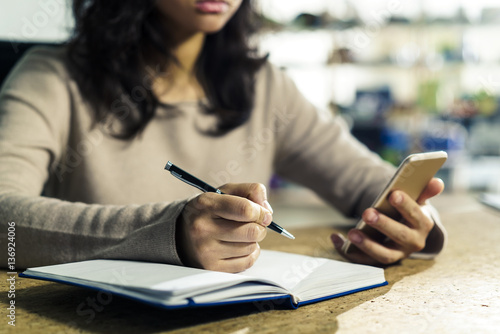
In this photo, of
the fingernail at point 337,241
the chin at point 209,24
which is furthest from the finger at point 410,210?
the chin at point 209,24

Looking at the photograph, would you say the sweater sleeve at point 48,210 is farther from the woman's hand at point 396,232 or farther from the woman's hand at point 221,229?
the woman's hand at point 396,232

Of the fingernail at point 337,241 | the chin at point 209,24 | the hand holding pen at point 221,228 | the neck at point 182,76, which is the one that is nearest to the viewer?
the hand holding pen at point 221,228

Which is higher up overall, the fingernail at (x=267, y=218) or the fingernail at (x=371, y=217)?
the fingernail at (x=267, y=218)

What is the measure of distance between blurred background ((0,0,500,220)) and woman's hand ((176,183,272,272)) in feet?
9.96

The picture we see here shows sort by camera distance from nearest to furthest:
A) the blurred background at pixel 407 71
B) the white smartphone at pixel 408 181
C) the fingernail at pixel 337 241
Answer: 1. the white smartphone at pixel 408 181
2. the fingernail at pixel 337 241
3. the blurred background at pixel 407 71

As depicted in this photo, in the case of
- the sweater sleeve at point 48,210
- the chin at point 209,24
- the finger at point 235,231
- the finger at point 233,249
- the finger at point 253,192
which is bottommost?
the sweater sleeve at point 48,210

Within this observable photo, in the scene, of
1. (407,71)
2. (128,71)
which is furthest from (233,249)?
(407,71)

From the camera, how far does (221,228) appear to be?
0.57 meters

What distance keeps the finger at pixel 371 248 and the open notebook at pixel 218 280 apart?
0.08 metres

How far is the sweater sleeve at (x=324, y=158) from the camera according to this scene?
1.07 m

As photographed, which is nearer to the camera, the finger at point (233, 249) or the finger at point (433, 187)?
the finger at point (233, 249)

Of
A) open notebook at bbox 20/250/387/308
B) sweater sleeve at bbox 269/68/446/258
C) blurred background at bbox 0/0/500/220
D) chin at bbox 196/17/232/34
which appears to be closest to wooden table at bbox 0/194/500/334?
open notebook at bbox 20/250/387/308

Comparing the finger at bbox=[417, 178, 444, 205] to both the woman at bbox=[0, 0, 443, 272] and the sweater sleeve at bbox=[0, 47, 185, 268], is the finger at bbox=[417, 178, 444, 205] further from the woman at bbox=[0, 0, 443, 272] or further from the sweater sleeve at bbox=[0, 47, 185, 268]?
the sweater sleeve at bbox=[0, 47, 185, 268]

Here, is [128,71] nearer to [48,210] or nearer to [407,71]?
[48,210]
